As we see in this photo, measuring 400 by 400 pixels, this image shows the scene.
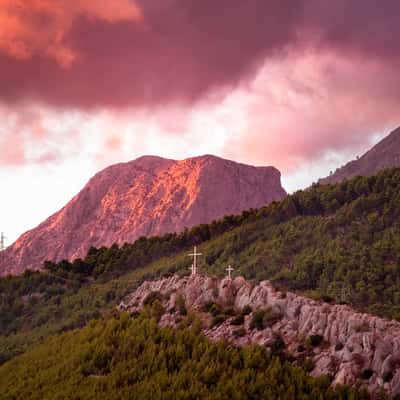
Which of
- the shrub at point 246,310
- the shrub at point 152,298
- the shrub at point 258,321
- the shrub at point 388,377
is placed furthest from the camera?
the shrub at point 152,298

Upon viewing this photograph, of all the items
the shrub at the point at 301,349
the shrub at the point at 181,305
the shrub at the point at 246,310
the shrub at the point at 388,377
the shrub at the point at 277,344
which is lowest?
the shrub at the point at 388,377

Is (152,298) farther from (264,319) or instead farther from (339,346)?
(339,346)

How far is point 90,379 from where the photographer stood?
92.2ft

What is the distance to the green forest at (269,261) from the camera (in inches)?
2623

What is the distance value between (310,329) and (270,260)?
51.3 meters

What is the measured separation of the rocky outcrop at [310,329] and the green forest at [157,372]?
1073 millimetres

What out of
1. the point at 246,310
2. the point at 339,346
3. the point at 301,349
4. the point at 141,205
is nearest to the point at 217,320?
the point at 246,310

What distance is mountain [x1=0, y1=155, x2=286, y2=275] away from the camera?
170 meters

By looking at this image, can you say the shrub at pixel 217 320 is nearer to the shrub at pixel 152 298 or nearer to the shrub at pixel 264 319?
the shrub at pixel 264 319

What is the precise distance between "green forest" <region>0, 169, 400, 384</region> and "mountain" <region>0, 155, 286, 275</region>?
6454 cm

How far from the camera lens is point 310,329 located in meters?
27.9

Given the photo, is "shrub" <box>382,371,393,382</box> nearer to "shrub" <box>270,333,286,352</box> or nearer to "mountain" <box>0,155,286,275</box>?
"shrub" <box>270,333,286,352</box>

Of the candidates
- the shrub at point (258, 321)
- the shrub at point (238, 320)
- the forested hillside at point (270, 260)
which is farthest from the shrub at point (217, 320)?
the forested hillside at point (270, 260)

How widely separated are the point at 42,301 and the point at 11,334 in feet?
37.9
